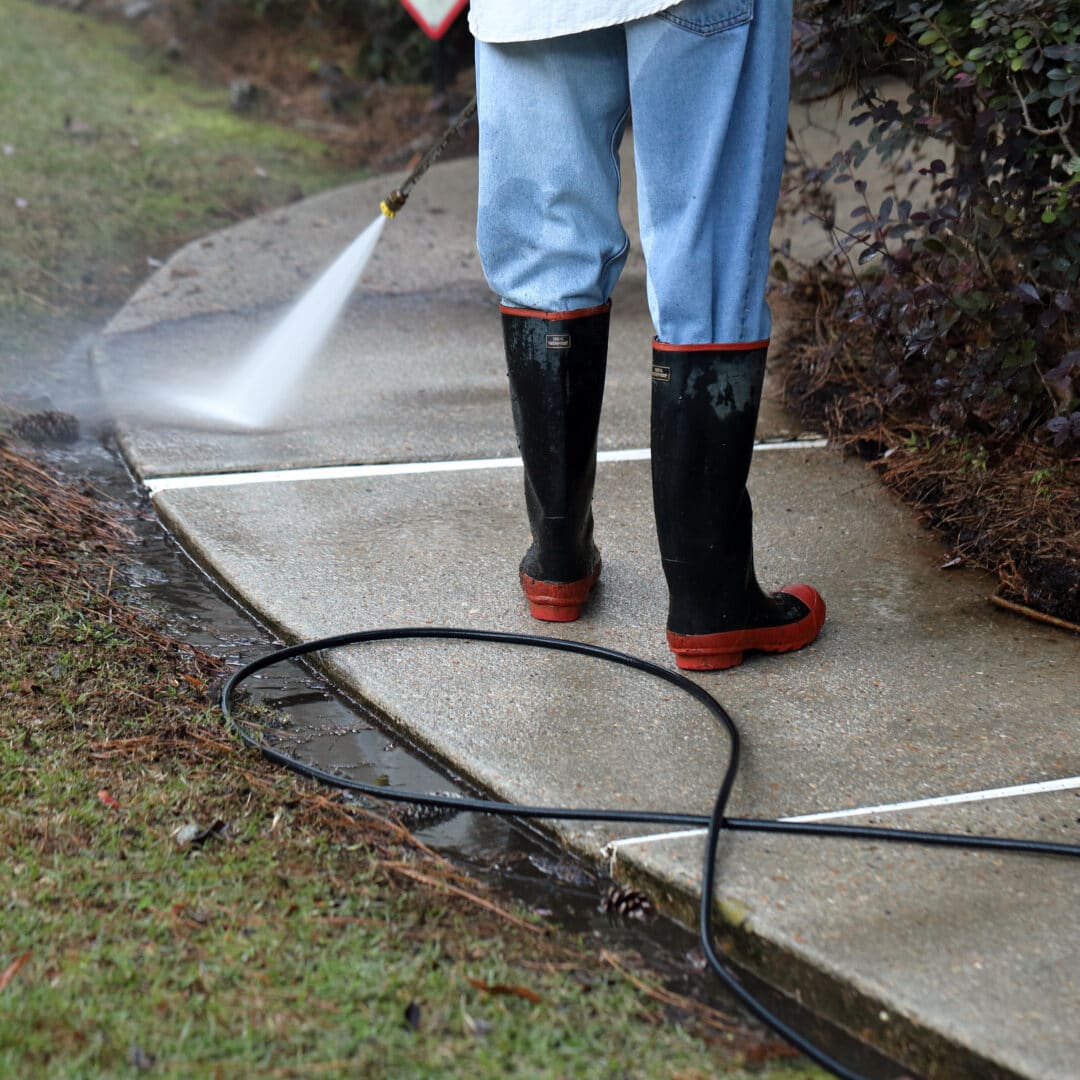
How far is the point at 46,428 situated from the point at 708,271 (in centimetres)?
211

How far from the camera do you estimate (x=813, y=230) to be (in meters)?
5.10

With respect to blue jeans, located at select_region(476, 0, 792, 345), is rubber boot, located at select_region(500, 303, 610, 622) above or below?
below

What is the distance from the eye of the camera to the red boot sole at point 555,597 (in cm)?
256

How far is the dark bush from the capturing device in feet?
8.82

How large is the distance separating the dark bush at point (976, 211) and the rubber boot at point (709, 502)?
0.85 m

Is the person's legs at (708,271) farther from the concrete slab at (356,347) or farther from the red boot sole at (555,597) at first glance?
the concrete slab at (356,347)

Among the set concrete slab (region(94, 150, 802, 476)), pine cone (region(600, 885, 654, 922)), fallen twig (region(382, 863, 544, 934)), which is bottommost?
concrete slab (region(94, 150, 802, 476))

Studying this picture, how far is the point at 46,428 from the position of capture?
352 centimetres

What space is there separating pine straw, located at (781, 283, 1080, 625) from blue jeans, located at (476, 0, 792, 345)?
2.97 ft

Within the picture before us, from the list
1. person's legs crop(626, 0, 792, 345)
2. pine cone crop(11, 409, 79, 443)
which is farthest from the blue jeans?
pine cone crop(11, 409, 79, 443)

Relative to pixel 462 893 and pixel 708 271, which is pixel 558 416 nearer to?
pixel 708 271

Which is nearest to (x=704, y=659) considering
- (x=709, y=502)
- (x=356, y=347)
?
(x=709, y=502)

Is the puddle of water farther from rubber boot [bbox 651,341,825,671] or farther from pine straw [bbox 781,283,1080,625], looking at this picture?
pine straw [bbox 781,283,1080,625]

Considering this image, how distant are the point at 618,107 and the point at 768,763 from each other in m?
1.15
